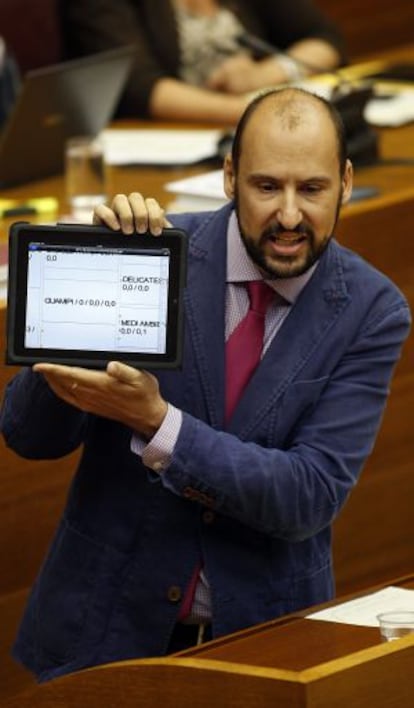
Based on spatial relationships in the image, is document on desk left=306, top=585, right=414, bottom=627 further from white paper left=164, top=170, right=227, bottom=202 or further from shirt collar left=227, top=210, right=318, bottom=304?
white paper left=164, top=170, right=227, bottom=202

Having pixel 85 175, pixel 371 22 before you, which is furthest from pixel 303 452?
pixel 371 22

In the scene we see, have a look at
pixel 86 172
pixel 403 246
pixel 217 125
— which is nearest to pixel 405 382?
pixel 403 246

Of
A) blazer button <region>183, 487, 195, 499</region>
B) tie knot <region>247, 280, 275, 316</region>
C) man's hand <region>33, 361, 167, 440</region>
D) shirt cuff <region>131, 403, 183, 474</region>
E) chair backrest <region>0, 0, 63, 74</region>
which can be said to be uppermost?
chair backrest <region>0, 0, 63, 74</region>

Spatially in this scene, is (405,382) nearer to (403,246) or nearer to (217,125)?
(403,246)

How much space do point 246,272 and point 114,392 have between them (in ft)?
1.10

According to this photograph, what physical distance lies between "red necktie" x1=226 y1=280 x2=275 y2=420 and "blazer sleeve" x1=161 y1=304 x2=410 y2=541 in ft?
0.21

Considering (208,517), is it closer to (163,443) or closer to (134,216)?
(163,443)

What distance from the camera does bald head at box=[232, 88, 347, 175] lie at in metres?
2.33

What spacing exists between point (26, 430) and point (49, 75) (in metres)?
1.65

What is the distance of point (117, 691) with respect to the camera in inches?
80.5

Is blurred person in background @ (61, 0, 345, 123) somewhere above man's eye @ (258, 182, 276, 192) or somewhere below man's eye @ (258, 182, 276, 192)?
above

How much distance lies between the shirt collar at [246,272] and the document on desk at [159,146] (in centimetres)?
178

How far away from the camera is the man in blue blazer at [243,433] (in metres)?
2.33

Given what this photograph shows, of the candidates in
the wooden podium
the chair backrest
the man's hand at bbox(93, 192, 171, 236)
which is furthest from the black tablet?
the chair backrest
